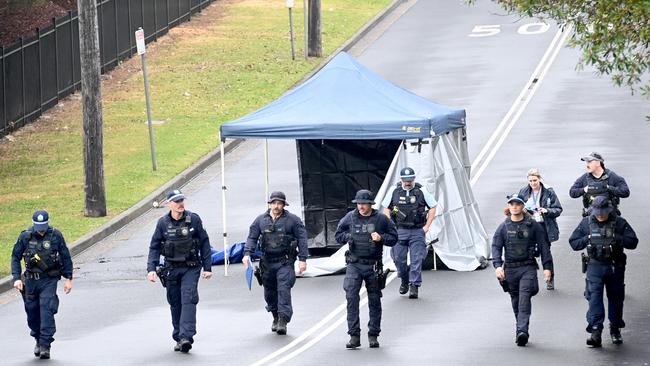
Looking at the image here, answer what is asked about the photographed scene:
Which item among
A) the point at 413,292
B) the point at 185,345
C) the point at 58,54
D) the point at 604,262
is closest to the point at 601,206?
the point at 604,262

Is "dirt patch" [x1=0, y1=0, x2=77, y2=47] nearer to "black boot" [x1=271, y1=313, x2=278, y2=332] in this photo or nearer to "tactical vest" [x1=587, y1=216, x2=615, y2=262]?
"black boot" [x1=271, y1=313, x2=278, y2=332]

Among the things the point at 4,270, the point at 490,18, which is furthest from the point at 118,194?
the point at 490,18

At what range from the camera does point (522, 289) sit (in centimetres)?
1672

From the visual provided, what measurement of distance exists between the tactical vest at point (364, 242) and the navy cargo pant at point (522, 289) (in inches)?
59.1

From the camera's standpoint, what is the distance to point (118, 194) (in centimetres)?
2886

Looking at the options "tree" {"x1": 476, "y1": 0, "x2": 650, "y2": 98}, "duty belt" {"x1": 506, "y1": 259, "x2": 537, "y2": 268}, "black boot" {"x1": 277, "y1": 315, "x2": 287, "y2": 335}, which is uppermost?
"tree" {"x1": 476, "y1": 0, "x2": 650, "y2": 98}

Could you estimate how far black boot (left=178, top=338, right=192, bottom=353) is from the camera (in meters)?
17.0

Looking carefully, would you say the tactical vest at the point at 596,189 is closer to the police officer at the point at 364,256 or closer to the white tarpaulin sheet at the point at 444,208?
the white tarpaulin sheet at the point at 444,208

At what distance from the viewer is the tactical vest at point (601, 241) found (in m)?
16.6

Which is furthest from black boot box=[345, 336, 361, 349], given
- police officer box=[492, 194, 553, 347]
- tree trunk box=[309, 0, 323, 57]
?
tree trunk box=[309, 0, 323, 57]

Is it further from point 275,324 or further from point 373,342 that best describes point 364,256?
point 275,324

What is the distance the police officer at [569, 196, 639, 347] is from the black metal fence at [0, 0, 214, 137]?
2083cm

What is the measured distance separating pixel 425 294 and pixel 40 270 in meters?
5.37

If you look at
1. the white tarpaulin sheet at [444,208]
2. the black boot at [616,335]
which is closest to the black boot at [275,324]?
the white tarpaulin sheet at [444,208]
